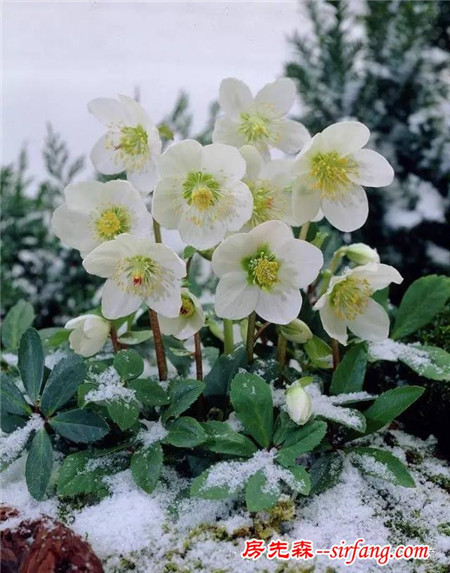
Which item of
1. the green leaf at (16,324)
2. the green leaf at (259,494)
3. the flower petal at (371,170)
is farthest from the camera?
the green leaf at (16,324)

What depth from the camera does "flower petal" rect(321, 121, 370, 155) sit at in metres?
0.85

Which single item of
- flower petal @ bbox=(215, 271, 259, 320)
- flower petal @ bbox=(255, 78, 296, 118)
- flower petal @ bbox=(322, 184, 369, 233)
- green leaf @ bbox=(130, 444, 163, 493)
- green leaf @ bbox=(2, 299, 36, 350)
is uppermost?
flower petal @ bbox=(255, 78, 296, 118)

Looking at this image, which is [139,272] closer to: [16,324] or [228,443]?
[228,443]

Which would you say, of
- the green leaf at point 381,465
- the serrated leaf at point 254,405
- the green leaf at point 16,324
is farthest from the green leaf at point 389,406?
the green leaf at point 16,324

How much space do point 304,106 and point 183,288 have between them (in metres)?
0.98

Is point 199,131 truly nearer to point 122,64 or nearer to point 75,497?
point 122,64

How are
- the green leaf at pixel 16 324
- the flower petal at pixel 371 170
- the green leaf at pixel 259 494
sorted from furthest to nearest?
1. the green leaf at pixel 16 324
2. the flower petal at pixel 371 170
3. the green leaf at pixel 259 494

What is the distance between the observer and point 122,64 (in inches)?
70.2

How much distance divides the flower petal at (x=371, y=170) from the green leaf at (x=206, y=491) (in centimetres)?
41

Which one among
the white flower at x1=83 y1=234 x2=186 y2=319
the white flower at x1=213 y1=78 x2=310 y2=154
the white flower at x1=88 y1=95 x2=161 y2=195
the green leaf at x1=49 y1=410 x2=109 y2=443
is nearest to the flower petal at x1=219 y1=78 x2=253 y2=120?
the white flower at x1=213 y1=78 x2=310 y2=154

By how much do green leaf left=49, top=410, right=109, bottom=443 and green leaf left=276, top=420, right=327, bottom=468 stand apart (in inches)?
8.8

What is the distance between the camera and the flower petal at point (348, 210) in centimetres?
90

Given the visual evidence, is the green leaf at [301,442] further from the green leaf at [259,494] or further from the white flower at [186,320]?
the white flower at [186,320]

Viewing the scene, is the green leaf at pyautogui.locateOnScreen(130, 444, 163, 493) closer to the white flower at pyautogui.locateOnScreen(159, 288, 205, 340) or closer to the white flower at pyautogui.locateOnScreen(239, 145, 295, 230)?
the white flower at pyautogui.locateOnScreen(159, 288, 205, 340)
